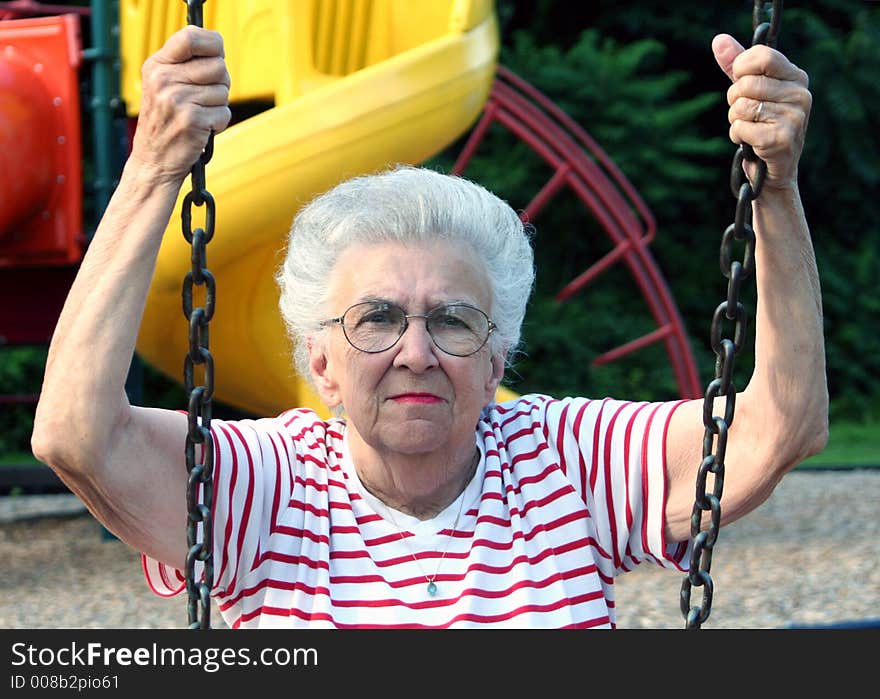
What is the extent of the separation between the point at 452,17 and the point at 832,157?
27.6ft

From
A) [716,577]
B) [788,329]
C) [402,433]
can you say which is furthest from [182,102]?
[716,577]

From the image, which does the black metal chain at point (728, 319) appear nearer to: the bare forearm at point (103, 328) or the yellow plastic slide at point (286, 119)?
the bare forearm at point (103, 328)

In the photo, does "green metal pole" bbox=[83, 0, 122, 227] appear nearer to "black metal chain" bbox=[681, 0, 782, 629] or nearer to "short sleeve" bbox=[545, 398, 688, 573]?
"short sleeve" bbox=[545, 398, 688, 573]

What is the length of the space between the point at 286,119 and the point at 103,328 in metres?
2.91

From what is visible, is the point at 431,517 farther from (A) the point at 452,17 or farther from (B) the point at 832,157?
(B) the point at 832,157

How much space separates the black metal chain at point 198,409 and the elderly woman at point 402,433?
0.21 ft

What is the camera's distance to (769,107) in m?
1.62

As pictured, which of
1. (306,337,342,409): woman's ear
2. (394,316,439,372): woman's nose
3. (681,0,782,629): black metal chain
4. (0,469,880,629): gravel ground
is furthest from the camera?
(0,469,880,629): gravel ground

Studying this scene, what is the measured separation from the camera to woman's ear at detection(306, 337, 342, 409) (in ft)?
6.26

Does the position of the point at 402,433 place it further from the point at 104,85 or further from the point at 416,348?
the point at 104,85

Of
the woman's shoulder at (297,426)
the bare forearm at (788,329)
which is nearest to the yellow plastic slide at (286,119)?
the woman's shoulder at (297,426)

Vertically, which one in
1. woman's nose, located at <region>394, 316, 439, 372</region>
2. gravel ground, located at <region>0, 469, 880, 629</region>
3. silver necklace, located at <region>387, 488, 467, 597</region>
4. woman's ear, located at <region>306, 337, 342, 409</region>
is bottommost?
gravel ground, located at <region>0, 469, 880, 629</region>

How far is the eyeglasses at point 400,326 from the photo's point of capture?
181 centimetres

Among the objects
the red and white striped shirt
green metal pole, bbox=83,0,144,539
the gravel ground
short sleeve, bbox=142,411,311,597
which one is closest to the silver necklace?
the red and white striped shirt
